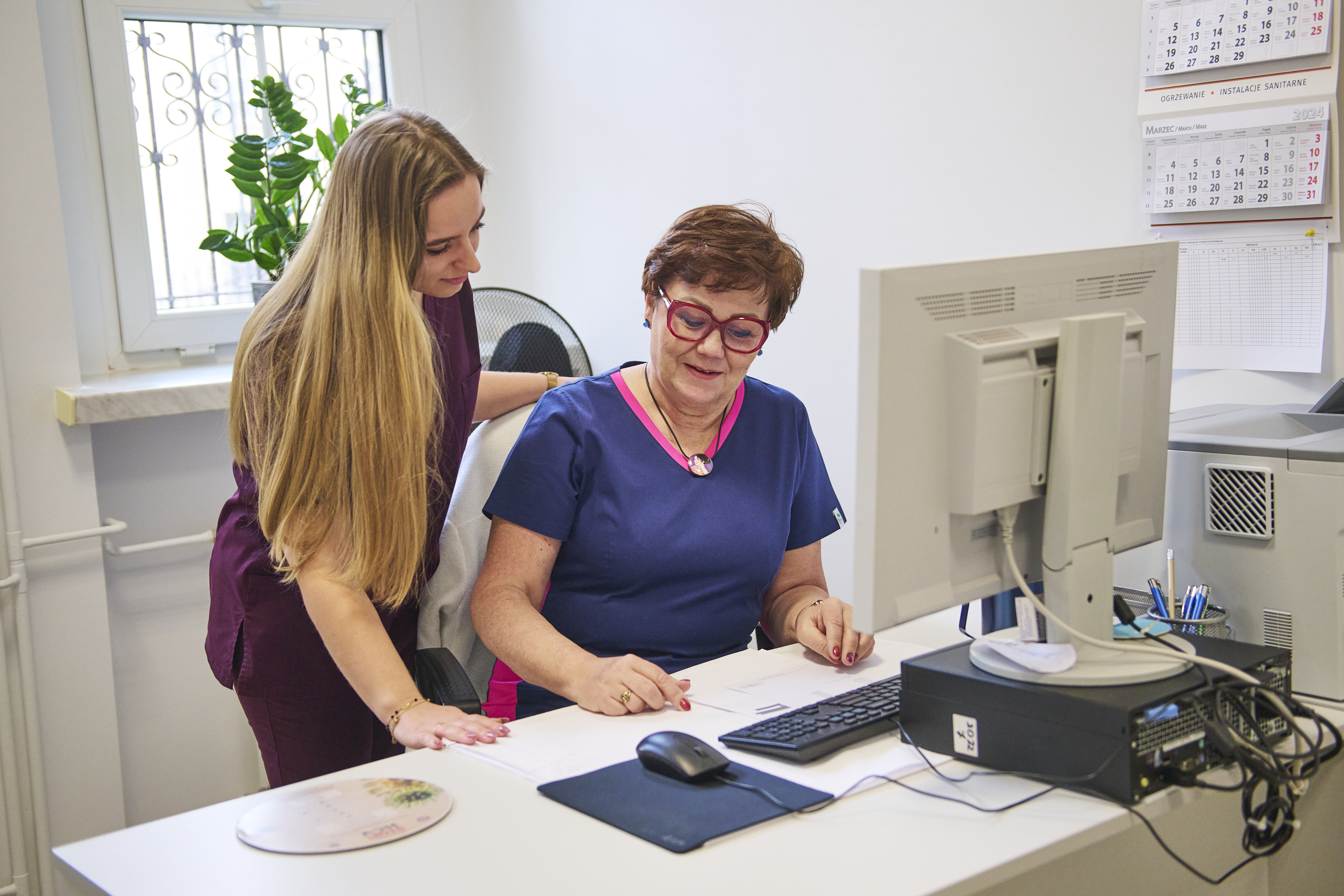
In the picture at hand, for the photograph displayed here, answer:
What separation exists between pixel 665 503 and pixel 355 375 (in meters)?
0.47

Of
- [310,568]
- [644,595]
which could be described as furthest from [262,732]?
[644,595]

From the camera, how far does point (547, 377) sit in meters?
1.84

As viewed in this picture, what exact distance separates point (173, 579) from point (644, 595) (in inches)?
62.7

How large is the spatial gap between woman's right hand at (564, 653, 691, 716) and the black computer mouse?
15cm

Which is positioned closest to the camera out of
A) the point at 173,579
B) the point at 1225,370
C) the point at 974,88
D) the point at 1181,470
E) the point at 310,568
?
the point at 310,568

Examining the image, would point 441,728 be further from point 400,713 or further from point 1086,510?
point 1086,510

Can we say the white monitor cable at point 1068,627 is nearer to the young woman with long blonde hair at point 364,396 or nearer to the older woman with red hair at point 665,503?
the older woman with red hair at point 665,503

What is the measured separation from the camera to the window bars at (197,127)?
9.04ft

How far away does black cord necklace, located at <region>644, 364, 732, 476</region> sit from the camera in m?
1.62

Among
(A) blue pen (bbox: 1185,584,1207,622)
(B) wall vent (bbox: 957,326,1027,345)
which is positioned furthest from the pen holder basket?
(B) wall vent (bbox: 957,326,1027,345)

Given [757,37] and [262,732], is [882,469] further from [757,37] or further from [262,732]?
[757,37]

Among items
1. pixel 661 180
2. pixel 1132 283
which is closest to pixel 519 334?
pixel 661 180

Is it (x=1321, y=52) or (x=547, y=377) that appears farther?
(x=547, y=377)

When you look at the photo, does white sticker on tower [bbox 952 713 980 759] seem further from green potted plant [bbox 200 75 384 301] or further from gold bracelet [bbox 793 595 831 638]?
green potted plant [bbox 200 75 384 301]
